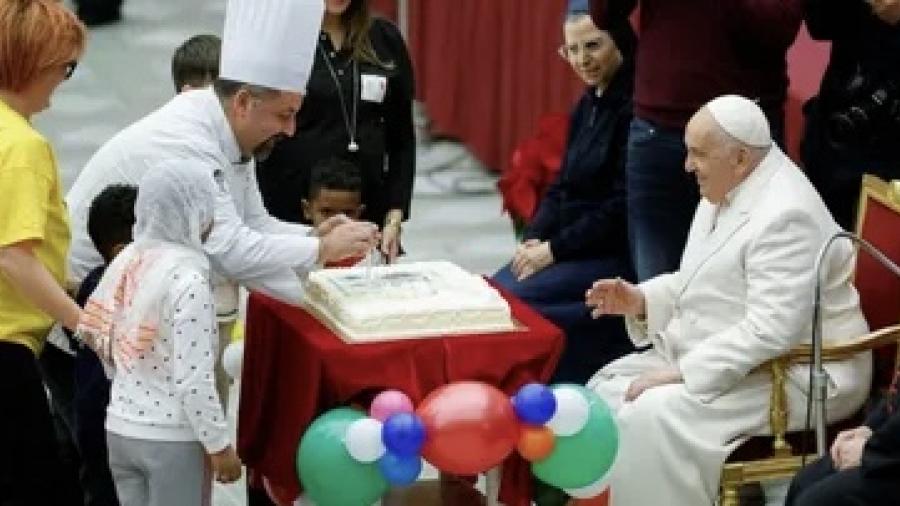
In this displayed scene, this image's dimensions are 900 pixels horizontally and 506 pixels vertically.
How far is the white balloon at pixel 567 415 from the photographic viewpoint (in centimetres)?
477

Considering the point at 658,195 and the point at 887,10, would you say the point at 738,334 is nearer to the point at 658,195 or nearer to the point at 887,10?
the point at 658,195

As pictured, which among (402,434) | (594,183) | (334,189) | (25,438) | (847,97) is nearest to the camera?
(402,434)

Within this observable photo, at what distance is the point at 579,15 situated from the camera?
6.15 metres

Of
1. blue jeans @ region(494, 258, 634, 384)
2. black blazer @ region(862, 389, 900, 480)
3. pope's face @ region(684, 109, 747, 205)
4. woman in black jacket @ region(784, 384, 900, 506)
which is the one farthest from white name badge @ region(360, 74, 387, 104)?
black blazer @ region(862, 389, 900, 480)

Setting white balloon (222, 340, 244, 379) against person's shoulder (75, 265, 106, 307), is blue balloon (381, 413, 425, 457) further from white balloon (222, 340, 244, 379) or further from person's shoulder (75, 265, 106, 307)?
person's shoulder (75, 265, 106, 307)

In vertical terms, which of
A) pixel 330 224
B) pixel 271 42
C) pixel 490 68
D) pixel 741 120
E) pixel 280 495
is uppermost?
pixel 271 42

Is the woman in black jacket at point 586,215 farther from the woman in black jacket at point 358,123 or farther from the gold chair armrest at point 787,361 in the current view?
the gold chair armrest at point 787,361

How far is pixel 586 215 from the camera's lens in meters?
6.29

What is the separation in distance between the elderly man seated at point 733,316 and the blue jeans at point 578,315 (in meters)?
0.93

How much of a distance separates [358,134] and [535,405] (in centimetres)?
169

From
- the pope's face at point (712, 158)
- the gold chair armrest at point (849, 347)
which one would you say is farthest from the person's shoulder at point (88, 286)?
the gold chair armrest at point (849, 347)

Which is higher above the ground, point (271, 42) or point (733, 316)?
point (271, 42)

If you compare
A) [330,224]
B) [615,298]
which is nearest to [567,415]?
[615,298]

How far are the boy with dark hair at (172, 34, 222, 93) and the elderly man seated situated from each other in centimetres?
138
